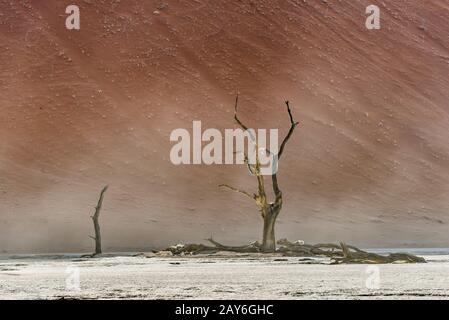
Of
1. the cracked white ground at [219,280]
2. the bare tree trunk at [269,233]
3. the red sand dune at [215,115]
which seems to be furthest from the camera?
the red sand dune at [215,115]

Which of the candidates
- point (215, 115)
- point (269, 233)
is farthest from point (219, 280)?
point (215, 115)

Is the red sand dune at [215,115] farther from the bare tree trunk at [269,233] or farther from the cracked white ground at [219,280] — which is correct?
the cracked white ground at [219,280]

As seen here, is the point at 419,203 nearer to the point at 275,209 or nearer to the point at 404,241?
the point at 404,241

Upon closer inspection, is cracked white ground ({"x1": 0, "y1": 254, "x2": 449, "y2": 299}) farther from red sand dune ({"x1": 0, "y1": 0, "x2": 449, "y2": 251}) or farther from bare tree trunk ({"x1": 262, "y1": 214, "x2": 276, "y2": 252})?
red sand dune ({"x1": 0, "y1": 0, "x2": 449, "y2": 251})

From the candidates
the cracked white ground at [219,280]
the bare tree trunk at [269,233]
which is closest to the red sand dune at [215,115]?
the bare tree trunk at [269,233]

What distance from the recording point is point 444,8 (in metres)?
64.3

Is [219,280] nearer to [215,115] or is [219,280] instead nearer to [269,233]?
[269,233]

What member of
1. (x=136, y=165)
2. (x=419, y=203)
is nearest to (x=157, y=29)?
(x=136, y=165)

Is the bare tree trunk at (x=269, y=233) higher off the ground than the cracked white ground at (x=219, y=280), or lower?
higher

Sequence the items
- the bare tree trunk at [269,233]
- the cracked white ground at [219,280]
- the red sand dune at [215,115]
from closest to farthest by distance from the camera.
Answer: the cracked white ground at [219,280], the bare tree trunk at [269,233], the red sand dune at [215,115]

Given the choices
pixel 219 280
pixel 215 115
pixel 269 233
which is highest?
pixel 215 115

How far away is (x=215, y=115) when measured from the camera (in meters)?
52.0

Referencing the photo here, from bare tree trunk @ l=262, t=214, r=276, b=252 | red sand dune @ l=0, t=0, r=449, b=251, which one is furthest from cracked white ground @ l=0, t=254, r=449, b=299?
red sand dune @ l=0, t=0, r=449, b=251

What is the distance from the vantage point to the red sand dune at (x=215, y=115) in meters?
44.3
